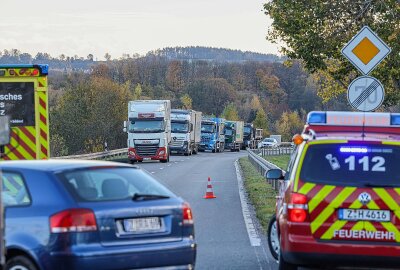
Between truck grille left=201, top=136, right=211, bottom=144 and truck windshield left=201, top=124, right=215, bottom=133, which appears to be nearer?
truck windshield left=201, top=124, right=215, bottom=133

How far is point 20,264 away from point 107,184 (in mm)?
1120

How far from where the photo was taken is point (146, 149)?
50844 mm

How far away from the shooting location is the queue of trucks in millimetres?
50719

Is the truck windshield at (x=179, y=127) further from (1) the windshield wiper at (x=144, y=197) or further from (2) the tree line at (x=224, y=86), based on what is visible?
(2) the tree line at (x=224, y=86)

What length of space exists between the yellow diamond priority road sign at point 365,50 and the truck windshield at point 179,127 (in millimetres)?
52225

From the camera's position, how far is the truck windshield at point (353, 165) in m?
10.1

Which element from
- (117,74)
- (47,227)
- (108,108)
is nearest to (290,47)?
(47,227)

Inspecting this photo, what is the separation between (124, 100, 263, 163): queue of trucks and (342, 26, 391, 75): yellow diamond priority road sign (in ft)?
115

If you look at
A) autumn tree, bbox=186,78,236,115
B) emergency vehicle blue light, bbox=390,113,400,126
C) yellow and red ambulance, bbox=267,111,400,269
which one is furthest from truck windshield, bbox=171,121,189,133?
autumn tree, bbox=186,78,236,115

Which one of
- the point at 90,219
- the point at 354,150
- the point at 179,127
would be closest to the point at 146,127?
the point at 179,127

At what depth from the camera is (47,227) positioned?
871 centimetres

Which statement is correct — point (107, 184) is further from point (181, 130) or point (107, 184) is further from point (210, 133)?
point (210, 133)

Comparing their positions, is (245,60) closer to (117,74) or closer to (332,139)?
(117,74)

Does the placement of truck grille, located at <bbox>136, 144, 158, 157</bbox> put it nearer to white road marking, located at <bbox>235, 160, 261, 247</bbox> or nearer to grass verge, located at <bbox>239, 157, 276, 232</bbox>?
grass verge, located at <bbox>239, 157, 276, 232</bbox>
